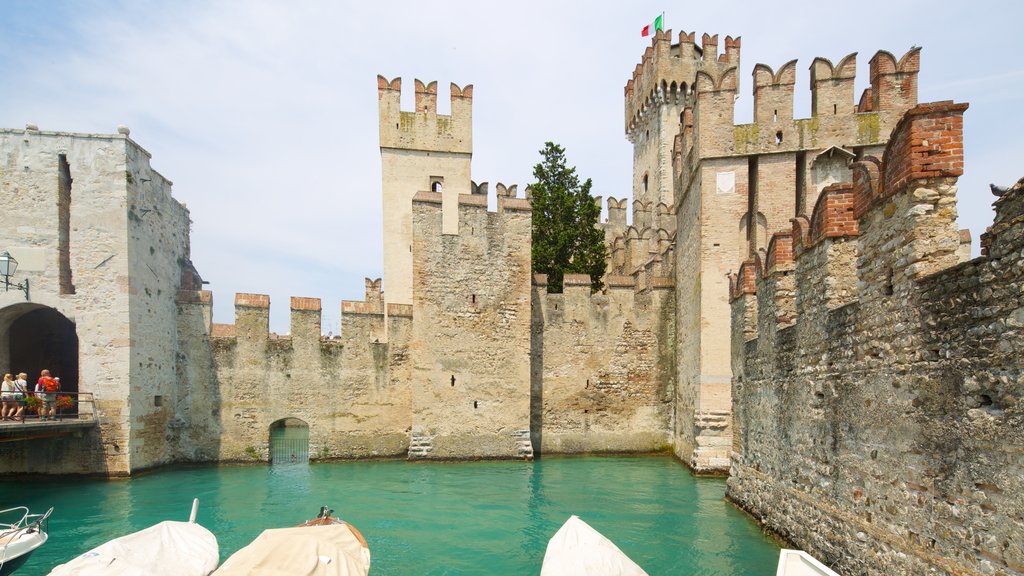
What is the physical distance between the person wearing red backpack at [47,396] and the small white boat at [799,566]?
1572 centimetres

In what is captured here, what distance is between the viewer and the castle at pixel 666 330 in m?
5.76

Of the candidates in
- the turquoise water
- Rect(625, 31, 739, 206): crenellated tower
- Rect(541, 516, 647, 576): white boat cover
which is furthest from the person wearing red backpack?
Rect(625, 31, 739, 206): crenellated tower

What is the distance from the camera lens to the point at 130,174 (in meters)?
15.7

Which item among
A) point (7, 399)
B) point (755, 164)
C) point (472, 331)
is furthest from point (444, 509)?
point (755, 164)

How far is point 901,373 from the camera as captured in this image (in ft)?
20.5

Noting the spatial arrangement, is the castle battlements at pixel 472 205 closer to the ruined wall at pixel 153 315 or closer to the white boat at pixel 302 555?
the ruined wall at pixel 153 315

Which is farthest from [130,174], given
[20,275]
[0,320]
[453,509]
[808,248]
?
[808,248]

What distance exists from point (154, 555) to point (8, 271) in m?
11.4

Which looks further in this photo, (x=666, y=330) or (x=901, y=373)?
(x=666, y=330)

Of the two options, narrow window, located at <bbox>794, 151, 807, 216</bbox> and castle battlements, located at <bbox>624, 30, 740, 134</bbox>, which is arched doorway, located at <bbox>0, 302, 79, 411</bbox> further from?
castle battlements, located at <bbox>624, 30, 740, 134</bbox>

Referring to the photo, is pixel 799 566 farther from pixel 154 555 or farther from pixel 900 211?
pixel 154 555

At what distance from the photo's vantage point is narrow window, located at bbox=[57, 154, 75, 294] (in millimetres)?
15242

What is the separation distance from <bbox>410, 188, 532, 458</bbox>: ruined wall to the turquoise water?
0.98 meters

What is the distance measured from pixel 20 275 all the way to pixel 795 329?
60.7ft
